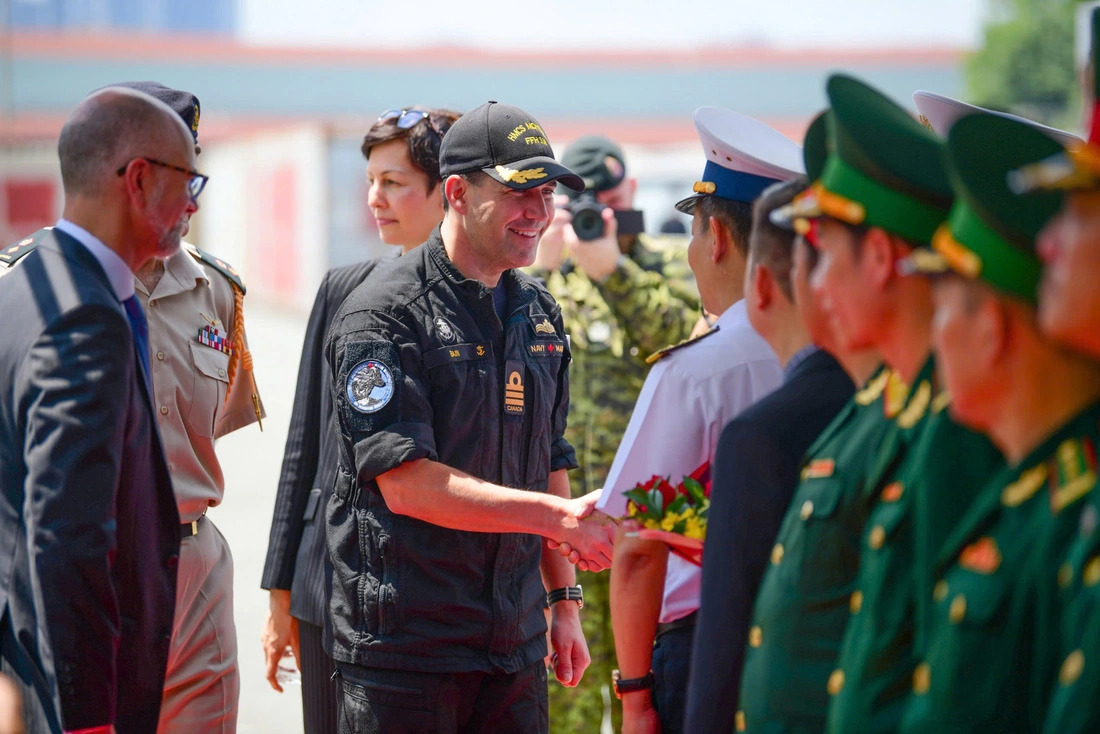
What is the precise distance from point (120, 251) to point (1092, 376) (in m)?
1.82

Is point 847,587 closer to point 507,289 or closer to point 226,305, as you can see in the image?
point 507,289

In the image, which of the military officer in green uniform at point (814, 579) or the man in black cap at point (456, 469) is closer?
the military officer in green uniform at point (814, 579)

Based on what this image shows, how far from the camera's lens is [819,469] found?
1887 mm

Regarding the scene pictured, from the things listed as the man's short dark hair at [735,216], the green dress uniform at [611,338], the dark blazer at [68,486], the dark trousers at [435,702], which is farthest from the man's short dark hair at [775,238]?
the green dress uniform at [611,338]

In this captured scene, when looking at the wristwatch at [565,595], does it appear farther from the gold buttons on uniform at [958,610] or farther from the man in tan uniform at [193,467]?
the gold buttons on uniform at [958,610]

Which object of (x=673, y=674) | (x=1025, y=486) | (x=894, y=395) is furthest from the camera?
(x=673, y=674)

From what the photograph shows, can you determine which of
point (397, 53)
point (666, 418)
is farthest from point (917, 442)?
point (397, 53)

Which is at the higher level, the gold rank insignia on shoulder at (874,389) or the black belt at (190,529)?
the gold rank insignia on shoulder at (874,389)

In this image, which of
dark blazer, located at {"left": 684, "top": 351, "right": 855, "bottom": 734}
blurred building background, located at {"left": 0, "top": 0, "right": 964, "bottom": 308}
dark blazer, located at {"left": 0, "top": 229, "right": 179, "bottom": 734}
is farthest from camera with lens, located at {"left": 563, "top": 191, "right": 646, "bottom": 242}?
blurred building background, located at {"left": 0, "top": 0, "right": 964, "bottom": 308}

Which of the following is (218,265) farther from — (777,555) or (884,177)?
(884,177)

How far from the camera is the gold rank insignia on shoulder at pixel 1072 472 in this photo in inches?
55.6

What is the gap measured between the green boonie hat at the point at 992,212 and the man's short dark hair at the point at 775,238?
1.94ft

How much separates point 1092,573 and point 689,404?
4.12ft

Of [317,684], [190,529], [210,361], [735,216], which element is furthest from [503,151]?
[317,684]
